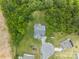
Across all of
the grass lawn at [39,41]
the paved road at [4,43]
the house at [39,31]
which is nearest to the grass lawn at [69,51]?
the grass lawn at [39,41]

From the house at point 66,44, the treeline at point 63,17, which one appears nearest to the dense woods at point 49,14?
the treeline at point 63,17

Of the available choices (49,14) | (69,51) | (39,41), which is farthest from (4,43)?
(69,51)

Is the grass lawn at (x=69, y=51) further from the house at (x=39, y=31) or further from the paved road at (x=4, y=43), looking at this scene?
the paved road at (x=4, y=43)

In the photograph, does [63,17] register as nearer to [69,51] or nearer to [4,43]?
[69,51]

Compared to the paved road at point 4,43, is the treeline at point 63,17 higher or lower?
higher

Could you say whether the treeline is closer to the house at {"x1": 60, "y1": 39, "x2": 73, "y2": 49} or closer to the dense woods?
the dense woods

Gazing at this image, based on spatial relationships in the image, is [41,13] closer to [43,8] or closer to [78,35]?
[43,8]

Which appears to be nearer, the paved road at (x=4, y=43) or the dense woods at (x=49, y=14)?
the paved road at (x=4, y=43)

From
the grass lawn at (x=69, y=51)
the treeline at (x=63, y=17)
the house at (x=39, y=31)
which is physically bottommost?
the grass lawn at (x=69, y=51)
